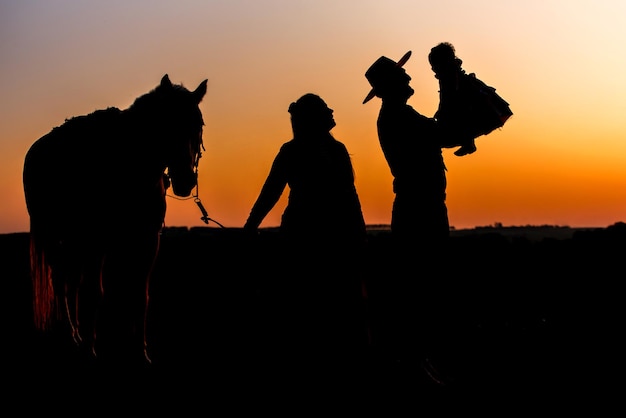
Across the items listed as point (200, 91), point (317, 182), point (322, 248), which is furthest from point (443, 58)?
point (200, 91)

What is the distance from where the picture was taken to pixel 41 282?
10.4 meters

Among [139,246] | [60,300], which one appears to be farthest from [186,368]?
[60,300]

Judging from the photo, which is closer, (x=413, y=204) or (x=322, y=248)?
(x=322, y=248)

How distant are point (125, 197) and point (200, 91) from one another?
135 centimetres

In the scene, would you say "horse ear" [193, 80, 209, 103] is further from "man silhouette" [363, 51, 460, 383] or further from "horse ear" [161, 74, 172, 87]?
"man silhouette" [363, 51, 460, 383]

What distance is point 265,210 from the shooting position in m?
7.63

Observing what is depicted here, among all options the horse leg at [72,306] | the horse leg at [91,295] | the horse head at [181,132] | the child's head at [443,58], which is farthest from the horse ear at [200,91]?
the horse leg at [72,306]

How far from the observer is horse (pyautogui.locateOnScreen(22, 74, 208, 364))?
833 centimetres

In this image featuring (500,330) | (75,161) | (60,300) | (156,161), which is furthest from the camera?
(500,330)

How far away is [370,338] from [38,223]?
205 inches

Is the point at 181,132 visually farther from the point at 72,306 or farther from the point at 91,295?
the point at 72,306

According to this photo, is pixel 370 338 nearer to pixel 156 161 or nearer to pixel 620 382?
pixel 620 382

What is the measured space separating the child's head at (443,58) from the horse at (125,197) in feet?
8.05

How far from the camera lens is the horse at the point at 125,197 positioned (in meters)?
8.33
